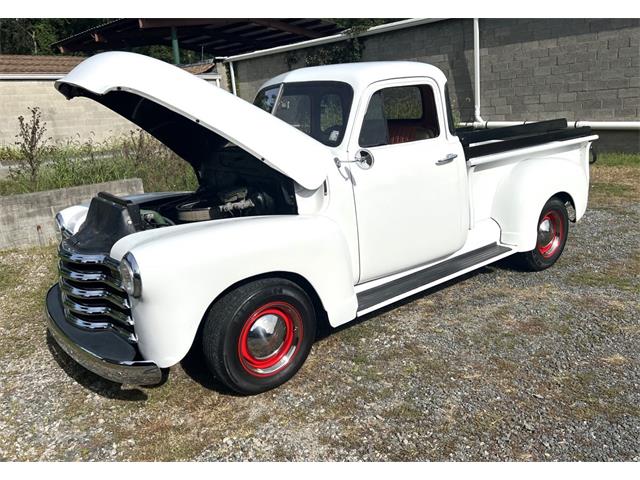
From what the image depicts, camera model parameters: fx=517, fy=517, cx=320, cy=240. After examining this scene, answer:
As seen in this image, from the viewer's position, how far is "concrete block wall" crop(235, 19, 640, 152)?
9812 millimetres

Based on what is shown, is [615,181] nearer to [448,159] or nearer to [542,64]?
[542,64]

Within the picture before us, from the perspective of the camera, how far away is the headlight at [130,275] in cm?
275

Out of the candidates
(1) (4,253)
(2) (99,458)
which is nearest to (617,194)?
(2) (99,458)

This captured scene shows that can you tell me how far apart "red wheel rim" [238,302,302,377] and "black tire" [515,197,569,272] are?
274 centimetres

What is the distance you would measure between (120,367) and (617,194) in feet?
25.0

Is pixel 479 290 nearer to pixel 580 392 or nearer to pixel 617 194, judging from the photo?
pixel 580 392

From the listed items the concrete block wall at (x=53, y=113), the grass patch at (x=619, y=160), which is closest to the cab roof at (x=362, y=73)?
the grass patch at (x=619, y=160)

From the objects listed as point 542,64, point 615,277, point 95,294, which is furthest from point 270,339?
point 542,64

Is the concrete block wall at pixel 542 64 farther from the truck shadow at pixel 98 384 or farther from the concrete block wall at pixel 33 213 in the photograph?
the truck shadow at pixel 98 384

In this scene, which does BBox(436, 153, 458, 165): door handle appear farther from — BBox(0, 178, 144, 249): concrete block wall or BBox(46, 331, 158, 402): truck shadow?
BBox(0, 178, 144, 249): concrete block wall

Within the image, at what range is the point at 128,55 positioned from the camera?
10.6 ft

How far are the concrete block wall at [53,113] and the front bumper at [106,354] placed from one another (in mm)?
15397

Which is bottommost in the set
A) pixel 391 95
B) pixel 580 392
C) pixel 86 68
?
pixel 580 392

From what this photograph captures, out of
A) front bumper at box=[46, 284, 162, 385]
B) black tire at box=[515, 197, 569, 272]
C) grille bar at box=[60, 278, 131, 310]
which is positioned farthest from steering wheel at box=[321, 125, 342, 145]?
black tire at box=[515, 197, 569, 272]
